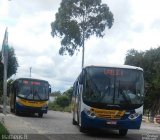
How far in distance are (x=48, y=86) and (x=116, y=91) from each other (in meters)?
15.7

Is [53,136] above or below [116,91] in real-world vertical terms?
below

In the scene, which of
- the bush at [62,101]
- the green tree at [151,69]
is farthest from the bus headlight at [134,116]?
the bush at [62,101]

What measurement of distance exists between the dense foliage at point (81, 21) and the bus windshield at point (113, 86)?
34557mm

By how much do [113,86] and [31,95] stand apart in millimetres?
15274

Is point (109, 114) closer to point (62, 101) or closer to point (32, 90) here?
point (32, 90)

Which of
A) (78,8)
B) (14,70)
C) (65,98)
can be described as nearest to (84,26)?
(78,8)

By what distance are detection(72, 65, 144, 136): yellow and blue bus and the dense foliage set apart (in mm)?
34565

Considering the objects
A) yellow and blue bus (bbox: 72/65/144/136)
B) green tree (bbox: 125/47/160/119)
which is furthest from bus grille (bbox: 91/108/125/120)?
green tree (bbox: 125/47/160/119)

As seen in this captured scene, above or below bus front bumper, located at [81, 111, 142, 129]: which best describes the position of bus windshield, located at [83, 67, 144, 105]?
above

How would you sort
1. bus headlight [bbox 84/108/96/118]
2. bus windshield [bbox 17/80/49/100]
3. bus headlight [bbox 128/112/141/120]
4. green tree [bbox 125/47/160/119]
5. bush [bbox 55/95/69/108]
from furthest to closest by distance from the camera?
1. bush [bbox 55/95/69/108]
2. green tree [bbox 125/47/160/119]
3. bus windshield [bbox 17/80/49/100]
4. bus headlight [bbox 128/112/141/120]
5. bus headlight [bbox 84/108/96/118]

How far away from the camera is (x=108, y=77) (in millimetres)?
19672

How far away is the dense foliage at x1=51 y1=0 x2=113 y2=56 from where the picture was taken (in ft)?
178

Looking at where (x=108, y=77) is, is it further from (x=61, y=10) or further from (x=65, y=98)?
(x=65, y=98)

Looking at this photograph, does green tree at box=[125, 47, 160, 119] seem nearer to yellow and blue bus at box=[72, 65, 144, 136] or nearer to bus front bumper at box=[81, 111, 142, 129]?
yellow and blue bus at box=[72, 65, 144, 136]
